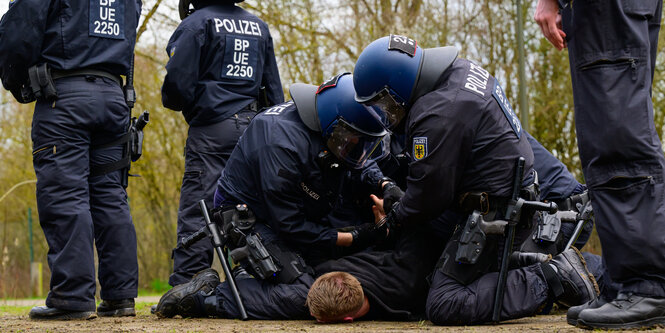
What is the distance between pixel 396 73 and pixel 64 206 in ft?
7.09

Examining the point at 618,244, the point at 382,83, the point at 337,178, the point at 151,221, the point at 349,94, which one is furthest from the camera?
the point at 151,221

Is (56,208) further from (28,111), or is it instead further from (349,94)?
(28,111)

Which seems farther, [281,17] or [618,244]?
[281,17]

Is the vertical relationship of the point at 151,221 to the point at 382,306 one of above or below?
below

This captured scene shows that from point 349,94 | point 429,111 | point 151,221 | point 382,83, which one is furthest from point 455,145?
point 151,221

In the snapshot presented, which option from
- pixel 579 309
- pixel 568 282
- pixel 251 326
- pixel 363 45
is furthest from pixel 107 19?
pixel 363 45

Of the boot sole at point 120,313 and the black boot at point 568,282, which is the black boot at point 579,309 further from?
the boot sole at point 120,313

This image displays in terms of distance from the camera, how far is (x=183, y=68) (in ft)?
17.7

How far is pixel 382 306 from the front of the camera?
416cm

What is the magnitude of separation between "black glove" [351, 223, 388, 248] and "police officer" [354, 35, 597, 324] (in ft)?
1.63

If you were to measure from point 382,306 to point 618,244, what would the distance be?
1541 millimetres

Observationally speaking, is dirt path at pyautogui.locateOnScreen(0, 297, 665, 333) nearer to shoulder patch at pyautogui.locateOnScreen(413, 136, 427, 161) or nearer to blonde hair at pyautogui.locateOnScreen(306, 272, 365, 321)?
blonde hair at pyautogui.locateOnScreen(306, 272, 365, 321)

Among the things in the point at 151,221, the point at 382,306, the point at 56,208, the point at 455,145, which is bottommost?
the point at 151,221

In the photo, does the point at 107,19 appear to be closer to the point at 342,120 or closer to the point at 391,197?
the point at 342,120
